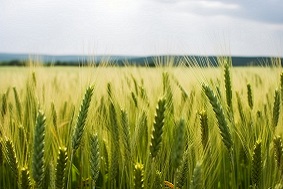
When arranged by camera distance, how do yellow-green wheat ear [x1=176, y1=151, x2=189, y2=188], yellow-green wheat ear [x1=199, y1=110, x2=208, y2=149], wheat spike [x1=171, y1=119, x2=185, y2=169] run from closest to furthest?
wheat spike [x1=171, y1=119, x2=185, y2=169], yellow-green wheat ear [x1=176, y1=151, x2=189, y2=188], yellow-green wheat ear [x1=199, y1=110, x2=208, y2=149]

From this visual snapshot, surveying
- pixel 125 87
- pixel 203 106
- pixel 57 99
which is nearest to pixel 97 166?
pixel 203 106

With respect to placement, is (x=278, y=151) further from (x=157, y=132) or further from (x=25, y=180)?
(x=25, y=180)

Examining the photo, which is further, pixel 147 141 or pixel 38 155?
pixel 147 141

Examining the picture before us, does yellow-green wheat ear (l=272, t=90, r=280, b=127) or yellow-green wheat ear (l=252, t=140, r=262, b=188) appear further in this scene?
yellow-green wheat ear (l=272, t=90, r=280, b=127)

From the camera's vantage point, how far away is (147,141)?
5.95 ft

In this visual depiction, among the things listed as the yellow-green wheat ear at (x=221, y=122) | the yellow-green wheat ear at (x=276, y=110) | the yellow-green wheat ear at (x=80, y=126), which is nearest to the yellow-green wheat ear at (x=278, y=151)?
the yellow-green wheat ear at (x=221, y=122)

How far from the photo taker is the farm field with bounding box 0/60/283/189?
54.5 inches

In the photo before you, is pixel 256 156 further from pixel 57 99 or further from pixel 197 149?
pixel 57 99

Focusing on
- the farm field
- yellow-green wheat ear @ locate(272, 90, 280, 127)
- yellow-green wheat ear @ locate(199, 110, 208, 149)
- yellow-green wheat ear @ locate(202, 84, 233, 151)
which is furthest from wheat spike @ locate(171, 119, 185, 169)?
yellow-green wheat ear @ locate(272, 90, 280, 127)

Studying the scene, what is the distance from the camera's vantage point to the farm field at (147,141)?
1.38 m

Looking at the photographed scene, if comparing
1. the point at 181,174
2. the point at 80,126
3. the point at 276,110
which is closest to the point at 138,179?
the point at 181,174

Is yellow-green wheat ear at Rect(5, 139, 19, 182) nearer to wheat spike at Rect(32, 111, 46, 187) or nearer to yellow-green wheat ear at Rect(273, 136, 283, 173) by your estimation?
wheat spike at Rect(32, 111, 46, 187)

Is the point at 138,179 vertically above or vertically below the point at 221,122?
below

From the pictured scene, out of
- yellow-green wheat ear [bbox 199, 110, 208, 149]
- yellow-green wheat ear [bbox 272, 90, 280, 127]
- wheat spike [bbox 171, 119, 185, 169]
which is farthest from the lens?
yellow-green wheat ear [bbox 272, 90, 280, 127]
